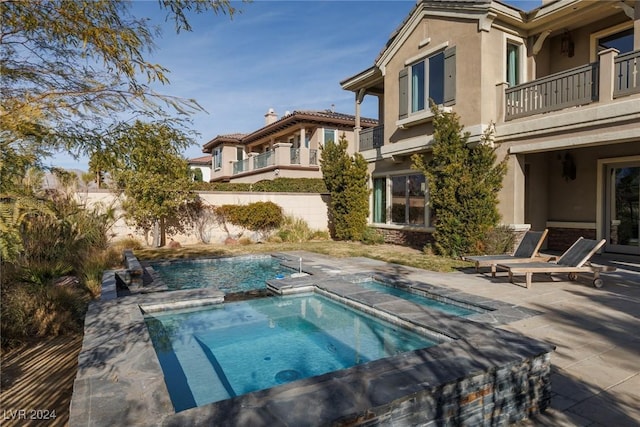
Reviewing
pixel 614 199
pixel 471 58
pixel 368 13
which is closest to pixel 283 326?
pixel 471 58

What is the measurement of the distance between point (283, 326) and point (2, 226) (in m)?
4.93

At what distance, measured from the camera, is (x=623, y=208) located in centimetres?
1189

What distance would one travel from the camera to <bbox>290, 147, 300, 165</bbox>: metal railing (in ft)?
83.8

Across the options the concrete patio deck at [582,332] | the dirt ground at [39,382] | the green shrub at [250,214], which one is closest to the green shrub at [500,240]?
the concrete patio deck at [582,332]

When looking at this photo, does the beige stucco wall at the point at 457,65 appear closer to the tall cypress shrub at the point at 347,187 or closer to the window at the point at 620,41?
the tall cypress shrub at the point at 347,187

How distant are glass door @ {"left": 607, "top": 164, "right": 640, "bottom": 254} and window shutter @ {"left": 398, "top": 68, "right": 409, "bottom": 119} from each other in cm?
715

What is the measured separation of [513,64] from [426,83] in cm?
297

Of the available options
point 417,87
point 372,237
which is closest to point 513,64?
point 417,87

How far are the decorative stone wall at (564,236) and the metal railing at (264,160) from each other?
1736cm

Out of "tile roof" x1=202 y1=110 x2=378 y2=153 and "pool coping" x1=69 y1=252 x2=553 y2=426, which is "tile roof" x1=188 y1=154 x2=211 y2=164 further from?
"pool coping" x1=69 y1=252 x2=553 y2=426

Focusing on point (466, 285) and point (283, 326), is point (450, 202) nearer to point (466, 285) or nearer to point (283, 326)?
point (466, 285)

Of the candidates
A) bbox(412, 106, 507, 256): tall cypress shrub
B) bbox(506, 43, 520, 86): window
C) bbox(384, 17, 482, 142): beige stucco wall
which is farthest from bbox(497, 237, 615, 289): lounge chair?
bbox(506, 43, 520, 86): window

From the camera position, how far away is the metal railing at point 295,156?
25.5 meters

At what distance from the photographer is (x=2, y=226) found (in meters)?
2.37
